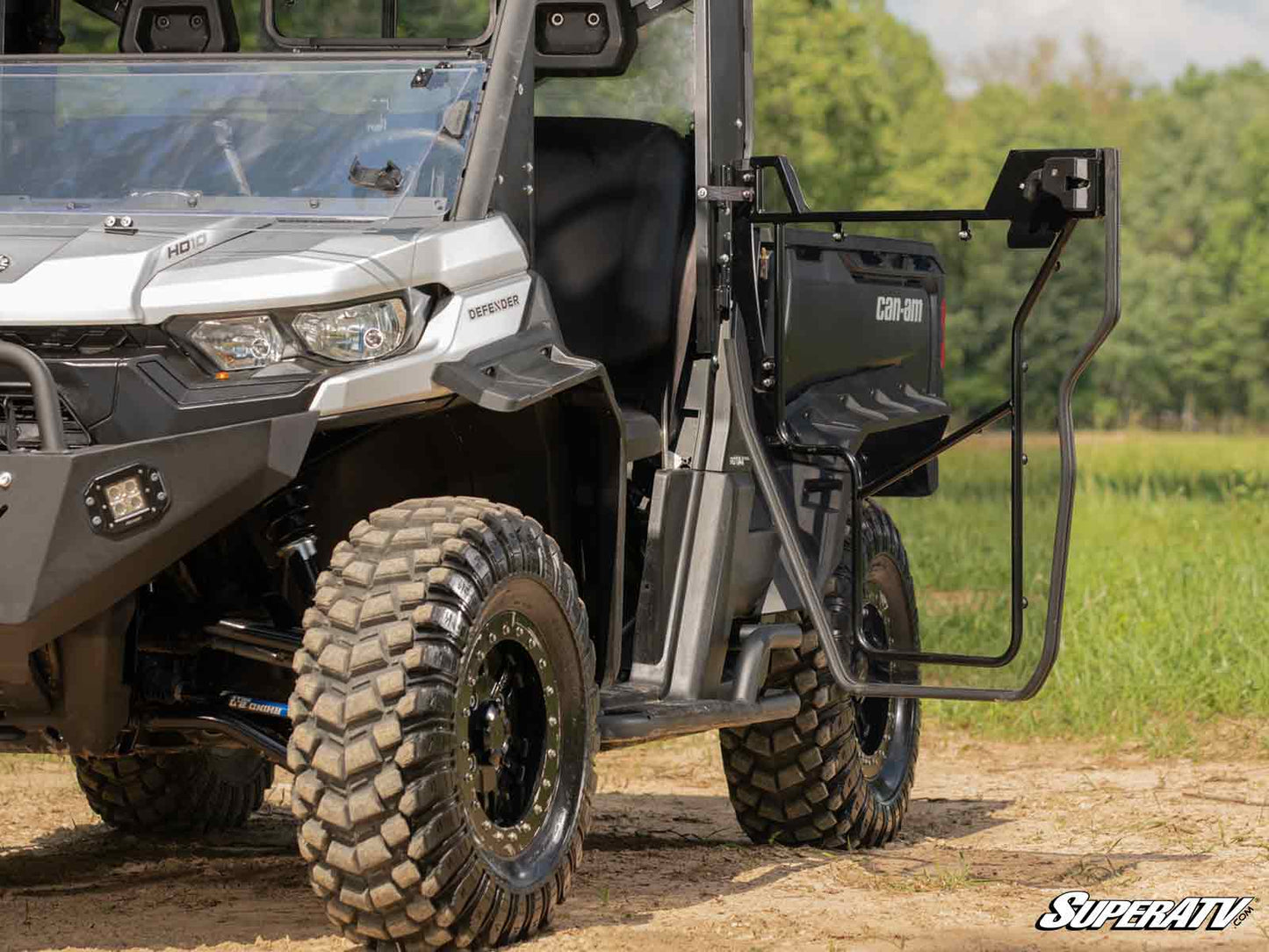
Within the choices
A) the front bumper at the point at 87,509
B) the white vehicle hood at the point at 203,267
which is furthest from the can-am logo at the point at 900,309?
the front bumper at the point at 87,509

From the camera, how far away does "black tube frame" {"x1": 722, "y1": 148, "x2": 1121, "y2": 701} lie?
577 centimetres

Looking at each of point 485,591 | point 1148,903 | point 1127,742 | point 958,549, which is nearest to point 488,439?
point 485,591

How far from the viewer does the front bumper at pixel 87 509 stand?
4.32 metres

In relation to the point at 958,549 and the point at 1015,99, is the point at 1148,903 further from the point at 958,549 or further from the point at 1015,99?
the point at 1015,99

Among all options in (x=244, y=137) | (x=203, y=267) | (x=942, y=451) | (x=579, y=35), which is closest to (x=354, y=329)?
(x=203, y=267)

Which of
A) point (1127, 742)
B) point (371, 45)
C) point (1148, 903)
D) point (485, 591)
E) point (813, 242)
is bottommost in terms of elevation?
point (1127, 742)

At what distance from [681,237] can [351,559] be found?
6.91 ft

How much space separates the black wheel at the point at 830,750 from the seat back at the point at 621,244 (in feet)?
3.14

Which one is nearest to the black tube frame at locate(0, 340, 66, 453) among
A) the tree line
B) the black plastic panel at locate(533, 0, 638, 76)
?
the black plastic panel at locate(533, 0, 638, 76)

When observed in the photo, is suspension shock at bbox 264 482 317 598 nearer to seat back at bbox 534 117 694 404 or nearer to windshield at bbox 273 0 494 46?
seat back at bbox 534 117 694 404

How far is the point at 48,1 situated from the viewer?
22.0 ft

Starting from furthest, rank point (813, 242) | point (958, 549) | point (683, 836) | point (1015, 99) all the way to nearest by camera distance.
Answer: point (1015, 99), point (958, 549), point (683, 836), point (813, 242)

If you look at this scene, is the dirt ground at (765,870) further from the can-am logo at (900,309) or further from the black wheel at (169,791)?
the can-am logo at (900,309)

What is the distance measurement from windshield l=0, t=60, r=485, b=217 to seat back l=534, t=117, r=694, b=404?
1.01 meters
